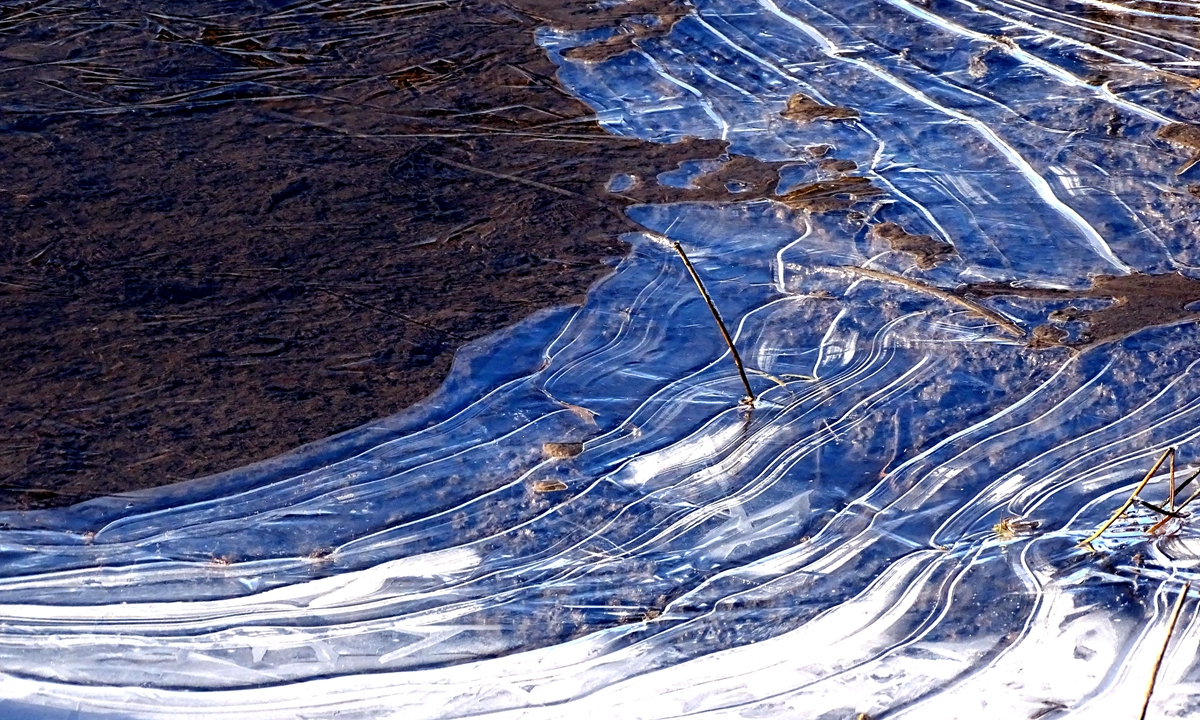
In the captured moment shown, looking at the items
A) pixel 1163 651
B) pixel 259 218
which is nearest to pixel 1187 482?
pixel 1163 651

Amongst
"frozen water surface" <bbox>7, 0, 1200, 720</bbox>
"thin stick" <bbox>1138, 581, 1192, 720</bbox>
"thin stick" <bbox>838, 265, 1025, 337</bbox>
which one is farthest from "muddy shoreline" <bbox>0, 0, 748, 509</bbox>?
"thin stick" <bbox>1138, 581, 1192, 720</bbox>

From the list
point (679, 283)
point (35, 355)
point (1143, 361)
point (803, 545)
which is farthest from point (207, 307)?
point (1143, 361)

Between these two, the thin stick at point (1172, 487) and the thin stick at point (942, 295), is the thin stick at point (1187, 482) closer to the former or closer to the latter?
the thin stick at point (1172, 487)

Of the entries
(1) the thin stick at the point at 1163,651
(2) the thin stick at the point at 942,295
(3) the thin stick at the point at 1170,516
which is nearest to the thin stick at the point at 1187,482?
(3) the thin stick at the point at 1170,516

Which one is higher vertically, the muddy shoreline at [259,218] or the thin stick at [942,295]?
the thin stick at [942,295]

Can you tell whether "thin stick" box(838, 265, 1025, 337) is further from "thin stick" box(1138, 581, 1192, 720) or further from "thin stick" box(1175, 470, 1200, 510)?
"thin stick" box(1138, 581, 1192, 720)

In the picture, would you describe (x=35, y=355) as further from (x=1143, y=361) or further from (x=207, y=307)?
(x=1143, y=361)

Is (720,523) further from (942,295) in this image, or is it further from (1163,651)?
(942,295)
